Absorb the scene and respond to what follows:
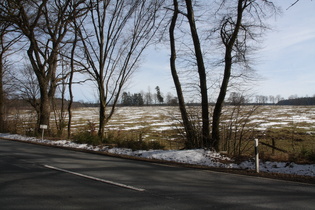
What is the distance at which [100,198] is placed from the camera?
5.02 metres

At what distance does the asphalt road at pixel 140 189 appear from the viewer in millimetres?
4711

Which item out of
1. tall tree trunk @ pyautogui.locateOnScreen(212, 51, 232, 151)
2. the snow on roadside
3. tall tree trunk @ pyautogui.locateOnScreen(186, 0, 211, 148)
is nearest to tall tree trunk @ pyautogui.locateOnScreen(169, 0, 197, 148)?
tall tree trunk @ pyautogui.locateOnScreen(186, 0, 211, 148)

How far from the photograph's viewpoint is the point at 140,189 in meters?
5.66

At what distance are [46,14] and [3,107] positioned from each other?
43.4 ft

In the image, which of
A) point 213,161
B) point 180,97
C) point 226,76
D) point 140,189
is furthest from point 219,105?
point 140,189

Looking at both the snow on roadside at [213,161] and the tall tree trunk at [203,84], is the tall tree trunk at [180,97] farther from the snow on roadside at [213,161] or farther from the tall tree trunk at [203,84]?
the snow on roadside at [213,161]

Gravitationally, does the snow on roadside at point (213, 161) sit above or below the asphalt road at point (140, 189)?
below

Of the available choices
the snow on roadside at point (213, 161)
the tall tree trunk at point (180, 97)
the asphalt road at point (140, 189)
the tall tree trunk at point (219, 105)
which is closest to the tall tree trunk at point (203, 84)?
the tall tree trunk at point (219, 105)

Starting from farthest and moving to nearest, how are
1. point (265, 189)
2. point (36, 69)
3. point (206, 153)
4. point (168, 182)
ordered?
point (36, 69)
point (206, 153)
point (168, 182)
point (265, 189)

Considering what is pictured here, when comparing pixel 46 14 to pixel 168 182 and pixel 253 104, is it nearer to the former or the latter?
pixel 253 104

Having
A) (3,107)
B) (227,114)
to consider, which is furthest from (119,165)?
(3,107)

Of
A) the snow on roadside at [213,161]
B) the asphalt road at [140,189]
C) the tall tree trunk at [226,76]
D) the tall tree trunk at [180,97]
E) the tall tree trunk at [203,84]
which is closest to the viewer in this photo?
the asphalt road at [140,189]

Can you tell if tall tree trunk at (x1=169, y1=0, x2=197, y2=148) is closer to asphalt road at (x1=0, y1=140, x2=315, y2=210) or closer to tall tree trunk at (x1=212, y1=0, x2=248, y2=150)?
tall tree trunk at (x1=212, y1=0, x2=248, y2=150)

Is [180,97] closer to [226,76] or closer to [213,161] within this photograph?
[226,76]
